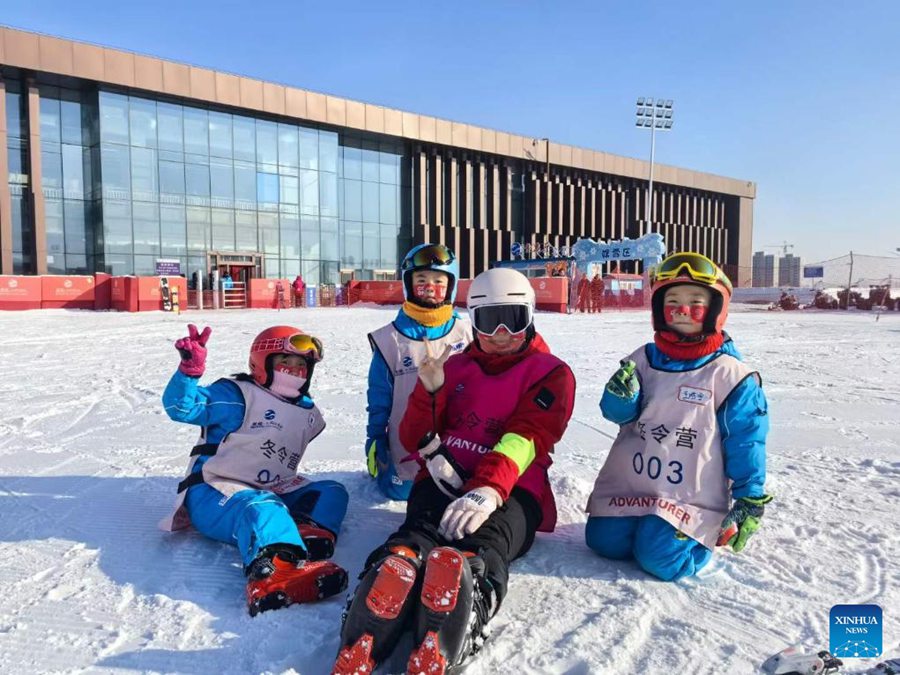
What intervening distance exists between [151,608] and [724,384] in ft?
8.04

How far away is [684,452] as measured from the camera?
2.69 m

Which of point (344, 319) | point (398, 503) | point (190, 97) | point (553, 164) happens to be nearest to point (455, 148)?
point (553, 164)

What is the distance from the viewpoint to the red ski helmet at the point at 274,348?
313 cm

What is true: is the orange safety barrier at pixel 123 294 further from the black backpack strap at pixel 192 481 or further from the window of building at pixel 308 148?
the black backpack strap at pixel 192 481

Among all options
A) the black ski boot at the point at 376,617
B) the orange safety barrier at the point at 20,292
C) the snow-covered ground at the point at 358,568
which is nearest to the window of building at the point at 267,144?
the orange safety barrier at the point at 20,292

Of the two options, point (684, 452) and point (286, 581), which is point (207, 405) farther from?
point (684, 452)

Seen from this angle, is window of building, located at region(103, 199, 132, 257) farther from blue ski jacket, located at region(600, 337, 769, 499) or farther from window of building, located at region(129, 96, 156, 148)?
blue ski jacket, located at region(600, 337, 769, 499)

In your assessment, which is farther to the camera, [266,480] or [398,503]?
[398,503]

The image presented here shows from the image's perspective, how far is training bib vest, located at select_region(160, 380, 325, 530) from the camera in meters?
2.99

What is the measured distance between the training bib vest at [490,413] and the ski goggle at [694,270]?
628mm

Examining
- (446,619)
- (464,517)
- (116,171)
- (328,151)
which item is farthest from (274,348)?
(328,151)

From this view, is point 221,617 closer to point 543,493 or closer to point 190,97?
point 543,493

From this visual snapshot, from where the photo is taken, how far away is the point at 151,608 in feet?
7.69

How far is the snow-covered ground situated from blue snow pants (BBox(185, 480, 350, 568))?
128mm
